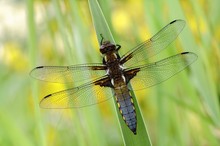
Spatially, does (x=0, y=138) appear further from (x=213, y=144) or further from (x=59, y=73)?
(x=213, y=144)

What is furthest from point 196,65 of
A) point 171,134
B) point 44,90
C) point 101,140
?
point 44,90

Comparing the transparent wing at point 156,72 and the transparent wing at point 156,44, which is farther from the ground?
the transparent wing at point 156,44

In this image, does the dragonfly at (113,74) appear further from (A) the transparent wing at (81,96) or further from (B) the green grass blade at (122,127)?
(B) the green grass blade at (122,127)

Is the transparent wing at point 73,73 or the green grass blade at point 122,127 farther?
the transparent wing at point 73,73

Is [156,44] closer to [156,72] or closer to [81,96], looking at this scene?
[156,72]

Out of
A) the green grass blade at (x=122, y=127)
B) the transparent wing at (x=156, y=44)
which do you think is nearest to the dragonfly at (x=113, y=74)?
the transparent wing at (x=156, y=44)

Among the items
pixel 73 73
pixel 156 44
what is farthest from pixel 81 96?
pixel 156 44
